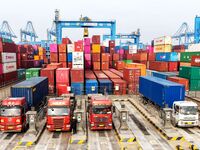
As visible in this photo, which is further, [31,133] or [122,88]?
[122,88]

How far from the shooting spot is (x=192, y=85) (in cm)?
4119

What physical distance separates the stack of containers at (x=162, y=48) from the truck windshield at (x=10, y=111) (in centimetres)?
3883

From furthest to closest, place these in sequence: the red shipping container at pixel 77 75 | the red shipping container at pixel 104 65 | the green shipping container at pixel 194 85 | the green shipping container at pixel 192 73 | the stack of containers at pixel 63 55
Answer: the red shipping container at pixel 104 65 < the stack of containers at pixel 63 55 < the green shipping container at pixel 194 85 < the green shipping container at pixel 192 73 < the red shipping container at pixel 77 75

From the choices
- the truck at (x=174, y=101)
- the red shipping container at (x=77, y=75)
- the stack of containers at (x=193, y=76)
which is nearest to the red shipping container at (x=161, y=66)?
the stack of containers at (x=193, y=76)

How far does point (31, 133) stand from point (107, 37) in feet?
328

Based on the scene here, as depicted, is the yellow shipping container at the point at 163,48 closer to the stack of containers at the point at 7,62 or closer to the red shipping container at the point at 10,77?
the stack of containers at the point at 7,62

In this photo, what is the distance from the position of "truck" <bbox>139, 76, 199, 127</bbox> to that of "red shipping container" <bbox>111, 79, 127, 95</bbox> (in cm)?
554

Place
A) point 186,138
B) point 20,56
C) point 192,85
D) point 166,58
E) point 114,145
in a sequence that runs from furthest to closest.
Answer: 1. point 20,56
2. point 166,58
3. point 192,85
4. point 186,138
5. point 114,145

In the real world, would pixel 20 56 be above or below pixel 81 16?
below

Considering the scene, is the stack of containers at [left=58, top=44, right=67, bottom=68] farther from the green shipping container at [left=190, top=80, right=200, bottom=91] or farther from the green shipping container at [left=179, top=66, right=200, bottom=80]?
the green shipping container at [left=190, top=80, right=200, bottom=91]

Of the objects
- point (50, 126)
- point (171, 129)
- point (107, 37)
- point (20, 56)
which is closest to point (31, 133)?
point (50, 126)

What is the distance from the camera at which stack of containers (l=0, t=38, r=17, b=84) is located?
45656 millimetres

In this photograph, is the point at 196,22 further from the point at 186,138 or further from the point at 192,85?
the point at 186,138

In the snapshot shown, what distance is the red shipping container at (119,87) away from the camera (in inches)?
1469
